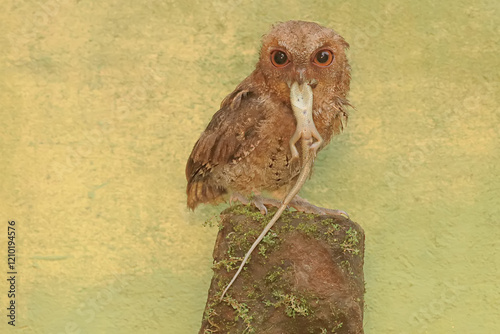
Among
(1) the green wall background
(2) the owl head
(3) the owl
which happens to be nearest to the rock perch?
(3) the owl

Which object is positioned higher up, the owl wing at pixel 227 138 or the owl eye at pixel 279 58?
the owl eye at pixel 279 58

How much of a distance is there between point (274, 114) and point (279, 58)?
0.13 meters

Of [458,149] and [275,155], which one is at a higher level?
[275,155]

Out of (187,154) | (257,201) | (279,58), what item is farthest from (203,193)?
(279,58)

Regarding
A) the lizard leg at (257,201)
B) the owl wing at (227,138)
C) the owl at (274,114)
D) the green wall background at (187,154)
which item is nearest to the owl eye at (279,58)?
the owl at (274,114)

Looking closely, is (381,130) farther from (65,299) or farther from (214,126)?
(65,299)

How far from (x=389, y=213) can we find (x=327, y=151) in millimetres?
273

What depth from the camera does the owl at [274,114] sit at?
1402mm

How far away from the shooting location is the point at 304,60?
4.55ft

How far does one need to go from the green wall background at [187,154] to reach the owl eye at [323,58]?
524mm

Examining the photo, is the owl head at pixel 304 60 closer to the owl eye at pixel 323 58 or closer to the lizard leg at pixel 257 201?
the owl eye at pixel 323 58

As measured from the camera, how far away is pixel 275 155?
146 cm

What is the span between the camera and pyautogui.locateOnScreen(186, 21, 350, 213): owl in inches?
55.2

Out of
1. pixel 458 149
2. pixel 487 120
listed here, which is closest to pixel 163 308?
pixel 458 149
